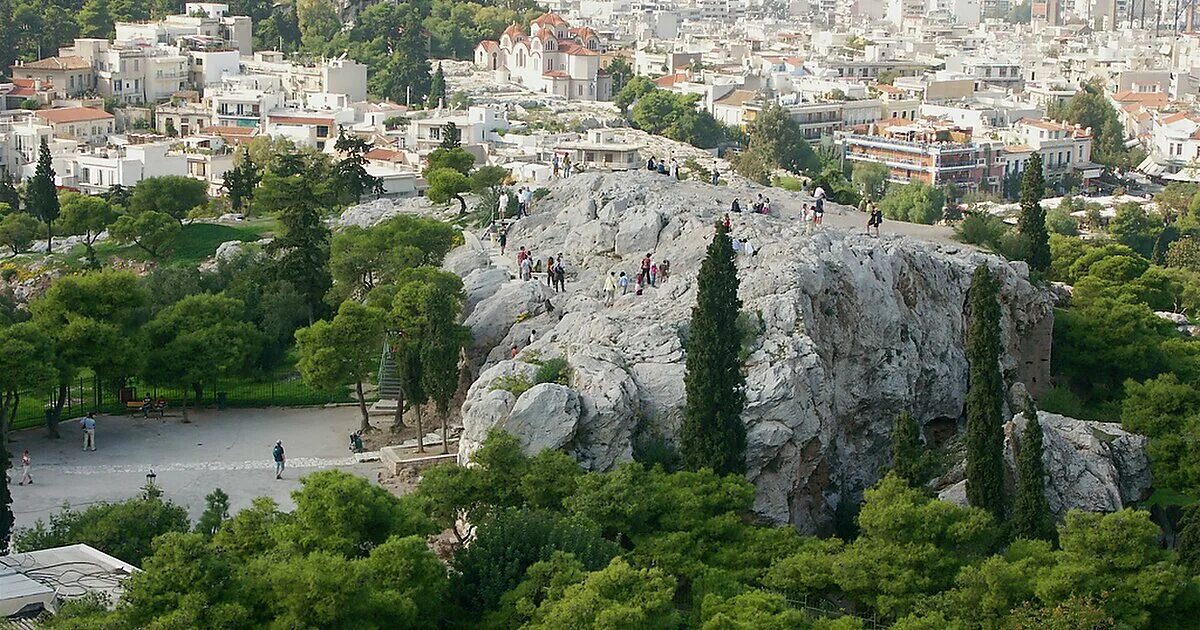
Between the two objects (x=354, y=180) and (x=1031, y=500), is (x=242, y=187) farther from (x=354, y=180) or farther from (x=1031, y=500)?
(x=1031, y=500)

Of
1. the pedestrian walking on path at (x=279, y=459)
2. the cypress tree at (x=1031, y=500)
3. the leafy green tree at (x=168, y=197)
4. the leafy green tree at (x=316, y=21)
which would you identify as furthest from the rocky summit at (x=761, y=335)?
the leafy green tree at (x=316, y=21)

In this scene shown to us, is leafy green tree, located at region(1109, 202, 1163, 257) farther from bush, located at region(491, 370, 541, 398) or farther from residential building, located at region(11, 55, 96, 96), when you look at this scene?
bush, located at region(491, 370, 541, 398)

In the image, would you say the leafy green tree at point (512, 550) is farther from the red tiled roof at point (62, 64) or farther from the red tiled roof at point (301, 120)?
the red tiled roof at point (62, 64)

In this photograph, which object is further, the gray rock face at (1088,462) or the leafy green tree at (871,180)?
the leafy green tree at (871,180)

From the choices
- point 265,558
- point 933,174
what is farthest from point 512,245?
point 933,174

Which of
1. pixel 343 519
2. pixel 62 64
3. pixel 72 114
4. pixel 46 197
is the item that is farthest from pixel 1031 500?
pixel 62 64

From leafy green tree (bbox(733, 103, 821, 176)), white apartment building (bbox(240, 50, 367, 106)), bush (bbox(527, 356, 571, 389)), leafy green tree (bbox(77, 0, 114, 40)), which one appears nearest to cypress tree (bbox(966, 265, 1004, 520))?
bush (bbox(527, 356, 571, 389))
